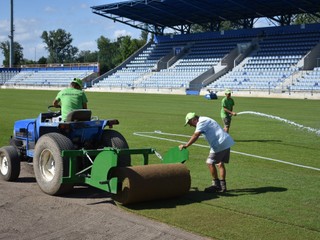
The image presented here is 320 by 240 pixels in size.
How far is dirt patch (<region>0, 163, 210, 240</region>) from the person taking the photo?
555cm

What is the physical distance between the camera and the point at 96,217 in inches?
246

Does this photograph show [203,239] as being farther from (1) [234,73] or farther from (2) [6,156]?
(1) [234,73]

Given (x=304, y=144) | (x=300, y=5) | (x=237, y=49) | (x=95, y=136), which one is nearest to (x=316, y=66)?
(x=300, y=5)

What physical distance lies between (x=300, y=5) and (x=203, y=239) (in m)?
49.1

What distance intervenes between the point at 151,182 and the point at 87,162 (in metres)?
1.27

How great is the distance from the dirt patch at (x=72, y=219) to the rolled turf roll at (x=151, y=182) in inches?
11.1

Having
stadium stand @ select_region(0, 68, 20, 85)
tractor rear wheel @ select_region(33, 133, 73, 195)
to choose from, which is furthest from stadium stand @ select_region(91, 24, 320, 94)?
tractor rear wheel @ select_region(33, 133, 73, 195)

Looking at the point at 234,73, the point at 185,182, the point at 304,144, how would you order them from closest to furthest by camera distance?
the point at 185,182 < the point at 304,144 < the point at 234,73

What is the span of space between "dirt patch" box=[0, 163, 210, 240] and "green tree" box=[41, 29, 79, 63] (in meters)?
139

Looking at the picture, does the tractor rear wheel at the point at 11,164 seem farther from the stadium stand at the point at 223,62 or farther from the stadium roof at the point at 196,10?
the stadium roof at the point at 196,10

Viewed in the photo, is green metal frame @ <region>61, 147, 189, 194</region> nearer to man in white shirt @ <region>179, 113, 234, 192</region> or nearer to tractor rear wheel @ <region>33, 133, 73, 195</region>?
tractor rear wheel @ <region>33, 133, 73, 195</region>

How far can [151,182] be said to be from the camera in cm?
680

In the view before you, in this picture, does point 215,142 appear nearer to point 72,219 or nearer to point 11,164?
point 72,219

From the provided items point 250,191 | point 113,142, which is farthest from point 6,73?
point 250,191
